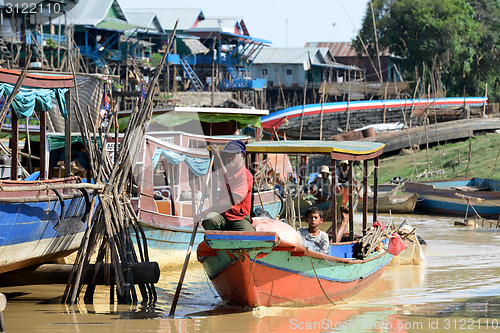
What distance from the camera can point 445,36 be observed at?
35562 millimetres

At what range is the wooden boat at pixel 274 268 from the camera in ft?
21.6

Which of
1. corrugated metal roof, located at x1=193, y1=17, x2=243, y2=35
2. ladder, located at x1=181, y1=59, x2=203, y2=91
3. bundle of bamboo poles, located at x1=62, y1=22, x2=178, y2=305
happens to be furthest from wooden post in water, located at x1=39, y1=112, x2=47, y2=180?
corrugated metal roof, located at x1=193, y1=17, x2=243, y2=35

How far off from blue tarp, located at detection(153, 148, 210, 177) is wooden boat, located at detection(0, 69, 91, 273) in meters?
1.95

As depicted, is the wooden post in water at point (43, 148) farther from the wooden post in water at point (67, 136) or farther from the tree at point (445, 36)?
the tree at point (445, 36)

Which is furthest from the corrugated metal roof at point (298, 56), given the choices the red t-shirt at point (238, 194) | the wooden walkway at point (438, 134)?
the red t-shirt at point (238, 194)

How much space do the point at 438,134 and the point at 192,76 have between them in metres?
17.4

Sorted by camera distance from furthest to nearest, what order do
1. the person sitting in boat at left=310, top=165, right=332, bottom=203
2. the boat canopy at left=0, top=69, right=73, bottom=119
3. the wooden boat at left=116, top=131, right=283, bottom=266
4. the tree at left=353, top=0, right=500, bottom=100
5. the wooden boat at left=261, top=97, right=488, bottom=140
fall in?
the tree at left=353, top=0, right=500, bottom=100 → the wooden boat at left=261, top=97, right=488, bottom=140 → the person sitting in boat at left=310, top=165, right=332, bottom=203 → the wooden boat at left=116, top=131, right=283, bottom=266 → the boat canopy at left=0, top=69, right=73, bottom=119

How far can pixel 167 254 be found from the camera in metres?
10.3

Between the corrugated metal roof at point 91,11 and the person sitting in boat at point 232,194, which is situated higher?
the corrugated metal roof at point 91,11

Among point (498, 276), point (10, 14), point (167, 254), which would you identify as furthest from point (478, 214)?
point (10, 14)

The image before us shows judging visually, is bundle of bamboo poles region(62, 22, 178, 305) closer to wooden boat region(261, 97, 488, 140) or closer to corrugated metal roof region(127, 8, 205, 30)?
wooden boat region(261, 97, 488, 140)

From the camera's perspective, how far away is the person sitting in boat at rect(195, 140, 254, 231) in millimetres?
6781

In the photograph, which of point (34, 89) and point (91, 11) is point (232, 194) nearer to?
point (34, 89)

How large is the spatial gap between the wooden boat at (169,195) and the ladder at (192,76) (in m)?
24.8
